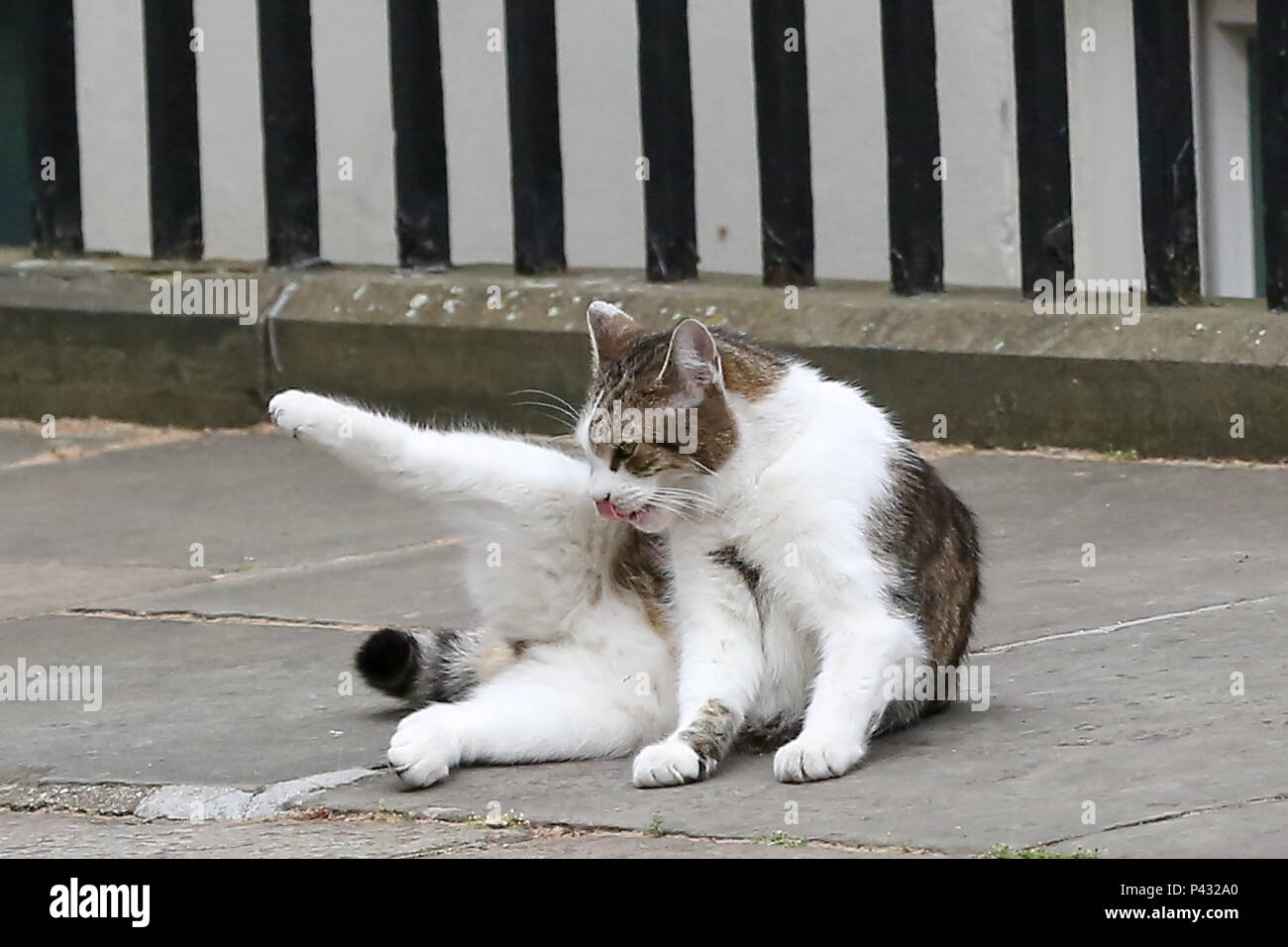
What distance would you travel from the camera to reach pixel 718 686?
4.52 meters

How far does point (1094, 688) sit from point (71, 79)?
20.2 feet

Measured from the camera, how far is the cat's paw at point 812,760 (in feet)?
14.1

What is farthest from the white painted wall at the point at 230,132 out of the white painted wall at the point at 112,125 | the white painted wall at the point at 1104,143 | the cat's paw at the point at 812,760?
the cat's paw at the point at 812,760

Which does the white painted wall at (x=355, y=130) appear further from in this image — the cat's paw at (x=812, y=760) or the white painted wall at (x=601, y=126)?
the cat's paw at (x=812, y=760)

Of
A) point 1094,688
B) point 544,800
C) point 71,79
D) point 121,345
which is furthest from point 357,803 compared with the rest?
point 71,79

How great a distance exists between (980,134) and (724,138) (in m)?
1.10

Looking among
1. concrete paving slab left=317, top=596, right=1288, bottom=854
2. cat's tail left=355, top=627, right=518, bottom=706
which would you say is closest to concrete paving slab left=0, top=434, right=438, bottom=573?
cat's tail left=355, top=627, right=518, bottom=706

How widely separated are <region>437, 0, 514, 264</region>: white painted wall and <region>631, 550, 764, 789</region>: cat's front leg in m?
4.93

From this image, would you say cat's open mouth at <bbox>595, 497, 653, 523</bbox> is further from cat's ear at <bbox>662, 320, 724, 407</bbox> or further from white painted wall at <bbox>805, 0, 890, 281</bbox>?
white painted wall at <bbox>805, 0, 890, 281</bbox>

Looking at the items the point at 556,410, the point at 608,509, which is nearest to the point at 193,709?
the point at 608,509

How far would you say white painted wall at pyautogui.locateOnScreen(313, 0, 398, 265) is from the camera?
966cm

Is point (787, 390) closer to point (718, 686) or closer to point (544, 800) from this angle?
point (718, 686)

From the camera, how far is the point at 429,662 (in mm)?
4980

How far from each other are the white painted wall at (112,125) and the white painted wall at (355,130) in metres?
0.85
